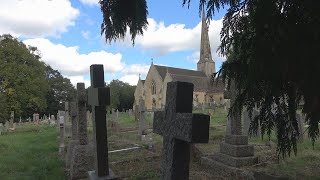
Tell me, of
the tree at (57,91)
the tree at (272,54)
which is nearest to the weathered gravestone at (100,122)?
the tree at (272,54)

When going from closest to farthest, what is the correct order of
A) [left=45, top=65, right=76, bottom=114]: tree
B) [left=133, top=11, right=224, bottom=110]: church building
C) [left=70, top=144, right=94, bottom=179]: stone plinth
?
[left=70, top=144, right=94, bottom=179]: stone plinth → [left=45, top=65, right=76, bottom=114]: tree → [left=133, top=11, right=224, bottom=110]: church building

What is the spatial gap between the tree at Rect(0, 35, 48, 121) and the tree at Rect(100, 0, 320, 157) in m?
42.4

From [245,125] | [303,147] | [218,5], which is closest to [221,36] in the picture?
[218,5]

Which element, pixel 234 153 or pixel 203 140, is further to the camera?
pixel 234 153

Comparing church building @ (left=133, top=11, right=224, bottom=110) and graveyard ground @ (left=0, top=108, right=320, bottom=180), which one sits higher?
church building @ (left=133, top=11, right=224, bottom=110)

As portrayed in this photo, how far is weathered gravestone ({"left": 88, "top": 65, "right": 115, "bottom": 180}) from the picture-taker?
15.9 feet

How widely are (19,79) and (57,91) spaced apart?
1866 cm

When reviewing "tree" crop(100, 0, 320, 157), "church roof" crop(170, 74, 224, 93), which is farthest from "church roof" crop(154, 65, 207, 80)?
"tree" crop(100, 0, 320, 157)

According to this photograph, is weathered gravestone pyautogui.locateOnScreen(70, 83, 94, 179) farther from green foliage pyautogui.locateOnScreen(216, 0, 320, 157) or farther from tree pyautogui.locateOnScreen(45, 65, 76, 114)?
tree pyautogui.locateOnScreen(45, 65, 76, 114)

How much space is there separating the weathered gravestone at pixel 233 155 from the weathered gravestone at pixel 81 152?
8.39 ft

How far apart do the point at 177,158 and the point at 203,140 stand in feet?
1.34

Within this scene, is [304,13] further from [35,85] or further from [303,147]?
[35,85]

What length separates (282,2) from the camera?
3096mm

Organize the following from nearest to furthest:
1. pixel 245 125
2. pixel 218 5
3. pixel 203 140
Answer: pixel 203 140 → pixel 218 5 → pixel 245 125
